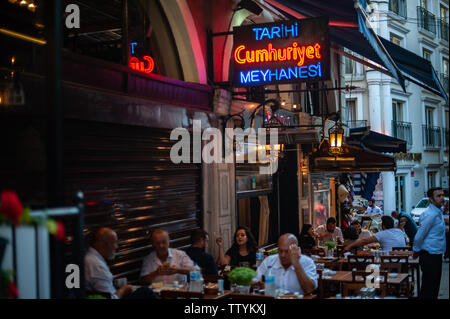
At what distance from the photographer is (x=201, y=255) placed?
27.8 feet

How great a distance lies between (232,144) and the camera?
10984mm

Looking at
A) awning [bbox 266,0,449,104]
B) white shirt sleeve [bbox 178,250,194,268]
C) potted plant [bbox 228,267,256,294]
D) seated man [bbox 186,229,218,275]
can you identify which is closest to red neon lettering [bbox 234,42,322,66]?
awning [bbox 266,0,449,104]

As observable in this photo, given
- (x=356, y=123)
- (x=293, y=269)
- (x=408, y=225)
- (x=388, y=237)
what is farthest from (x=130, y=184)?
(x=356, y=123)

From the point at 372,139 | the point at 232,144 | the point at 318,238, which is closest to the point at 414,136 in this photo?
the point at 372,139

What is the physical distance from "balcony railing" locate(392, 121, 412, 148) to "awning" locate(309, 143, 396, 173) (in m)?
13.2

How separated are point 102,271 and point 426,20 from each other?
1193 inches

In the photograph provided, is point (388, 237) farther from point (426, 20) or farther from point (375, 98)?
point (426, 20)

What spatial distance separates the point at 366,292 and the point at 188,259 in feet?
8.42

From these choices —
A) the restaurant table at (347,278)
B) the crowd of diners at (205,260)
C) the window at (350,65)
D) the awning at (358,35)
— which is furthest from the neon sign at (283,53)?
the window at (350,65)

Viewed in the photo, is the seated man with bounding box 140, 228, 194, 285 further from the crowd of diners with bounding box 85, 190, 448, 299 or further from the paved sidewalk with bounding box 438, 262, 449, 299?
the paved sidewalk with bounding box 438, 262, 449, 299

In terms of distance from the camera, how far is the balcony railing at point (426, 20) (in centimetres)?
3133

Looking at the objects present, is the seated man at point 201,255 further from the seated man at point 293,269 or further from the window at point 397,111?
the window at point 397,111

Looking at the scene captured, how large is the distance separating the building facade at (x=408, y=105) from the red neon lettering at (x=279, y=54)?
1858cm

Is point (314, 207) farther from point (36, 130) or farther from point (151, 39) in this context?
point (36, 130)
